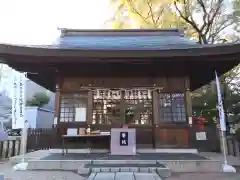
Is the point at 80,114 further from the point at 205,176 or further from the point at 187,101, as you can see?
the point at 205,176

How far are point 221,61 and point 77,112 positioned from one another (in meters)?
5.70

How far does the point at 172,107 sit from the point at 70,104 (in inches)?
158

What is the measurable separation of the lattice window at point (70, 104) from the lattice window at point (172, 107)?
120 inches

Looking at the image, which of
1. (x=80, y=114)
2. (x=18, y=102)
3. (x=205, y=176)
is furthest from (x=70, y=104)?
(x=205, y=176)

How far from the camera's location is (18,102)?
22.9ft

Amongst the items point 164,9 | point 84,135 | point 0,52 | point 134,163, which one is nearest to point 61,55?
point 0,52

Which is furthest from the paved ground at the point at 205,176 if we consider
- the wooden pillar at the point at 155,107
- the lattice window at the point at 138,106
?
the lattice window at the point at 138,106

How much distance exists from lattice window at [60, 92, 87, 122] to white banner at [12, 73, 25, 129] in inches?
83.5

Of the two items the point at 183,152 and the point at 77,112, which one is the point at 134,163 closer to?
the point at 183,152

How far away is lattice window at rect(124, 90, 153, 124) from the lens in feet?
29.4

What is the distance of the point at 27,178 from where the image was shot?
573cm

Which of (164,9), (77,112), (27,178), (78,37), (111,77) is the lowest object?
(27,178)

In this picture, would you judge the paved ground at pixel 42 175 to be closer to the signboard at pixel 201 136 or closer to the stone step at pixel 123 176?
the stone step at pixel 123 176

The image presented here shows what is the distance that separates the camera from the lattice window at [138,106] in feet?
29.4
